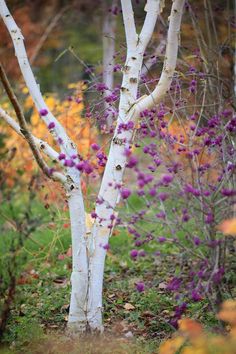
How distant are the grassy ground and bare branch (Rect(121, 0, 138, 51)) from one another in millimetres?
1417

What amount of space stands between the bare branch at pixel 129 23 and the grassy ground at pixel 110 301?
1417 mm

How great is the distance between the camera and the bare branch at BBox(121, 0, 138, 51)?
12.5 ft

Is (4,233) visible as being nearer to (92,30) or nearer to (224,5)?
(224,5)

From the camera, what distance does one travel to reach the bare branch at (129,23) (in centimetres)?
382

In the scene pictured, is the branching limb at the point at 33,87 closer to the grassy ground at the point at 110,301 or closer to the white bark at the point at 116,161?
the white bark at the point at 116,161

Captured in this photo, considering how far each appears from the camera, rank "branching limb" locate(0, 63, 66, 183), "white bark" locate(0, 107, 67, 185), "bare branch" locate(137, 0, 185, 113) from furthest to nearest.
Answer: "white bark" locate(0, 107, 67, 185) < "branching limb" locate(0, 63, 66, 183) < "bare branch" locate(137, 0, 185, 113)

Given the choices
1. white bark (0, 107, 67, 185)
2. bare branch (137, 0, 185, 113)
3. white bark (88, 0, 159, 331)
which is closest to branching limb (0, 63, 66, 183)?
white bark (0, 107, 67, 185)

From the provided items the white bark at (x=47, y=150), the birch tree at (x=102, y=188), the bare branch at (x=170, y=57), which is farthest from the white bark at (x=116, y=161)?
the white bark at (x=47, y=150)

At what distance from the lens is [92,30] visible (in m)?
17.0

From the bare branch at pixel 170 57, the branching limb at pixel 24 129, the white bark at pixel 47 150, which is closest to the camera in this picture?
the bare branch at pixel 170 57

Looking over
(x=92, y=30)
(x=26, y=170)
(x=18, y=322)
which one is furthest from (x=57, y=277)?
(x=92, y=30)

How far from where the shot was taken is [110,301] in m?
4.53

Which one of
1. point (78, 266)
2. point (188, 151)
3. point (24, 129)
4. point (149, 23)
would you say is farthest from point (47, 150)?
point (149, 23)

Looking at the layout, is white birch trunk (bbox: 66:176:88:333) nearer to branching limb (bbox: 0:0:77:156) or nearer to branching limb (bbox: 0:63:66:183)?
branching limb (bbox: 0:63:66:183)
